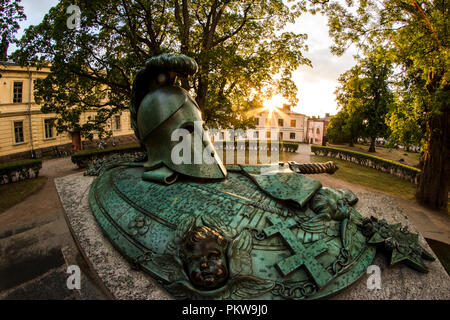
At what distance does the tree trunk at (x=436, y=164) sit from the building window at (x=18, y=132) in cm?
2440

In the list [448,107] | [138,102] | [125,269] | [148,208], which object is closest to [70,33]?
[138,102]

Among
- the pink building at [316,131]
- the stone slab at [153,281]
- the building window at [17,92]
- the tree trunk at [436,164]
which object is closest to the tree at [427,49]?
the tree trunk at [436,164]

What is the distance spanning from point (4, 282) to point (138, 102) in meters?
3.32

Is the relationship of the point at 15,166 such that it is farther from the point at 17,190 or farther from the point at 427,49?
the point at 427,49

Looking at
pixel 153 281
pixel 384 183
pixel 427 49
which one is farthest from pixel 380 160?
pixel 153 281

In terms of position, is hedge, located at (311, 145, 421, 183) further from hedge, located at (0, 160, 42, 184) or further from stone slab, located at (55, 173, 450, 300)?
hedge, located at (0, 160, 42, 184)

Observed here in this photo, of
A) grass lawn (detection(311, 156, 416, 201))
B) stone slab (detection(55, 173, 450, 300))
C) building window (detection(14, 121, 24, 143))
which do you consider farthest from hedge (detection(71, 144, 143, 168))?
grass lawn (detection(311, 156, 416, 201))

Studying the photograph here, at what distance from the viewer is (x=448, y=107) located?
26.1ft

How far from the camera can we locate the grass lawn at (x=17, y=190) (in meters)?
8.36

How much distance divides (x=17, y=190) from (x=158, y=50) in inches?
331

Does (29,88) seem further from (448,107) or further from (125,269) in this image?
(448,107)

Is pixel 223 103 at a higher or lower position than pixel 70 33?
lower

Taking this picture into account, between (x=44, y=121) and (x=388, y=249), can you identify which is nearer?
(x=388, y=249)

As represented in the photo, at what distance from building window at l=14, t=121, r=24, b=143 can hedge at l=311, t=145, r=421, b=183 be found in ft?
84.7
